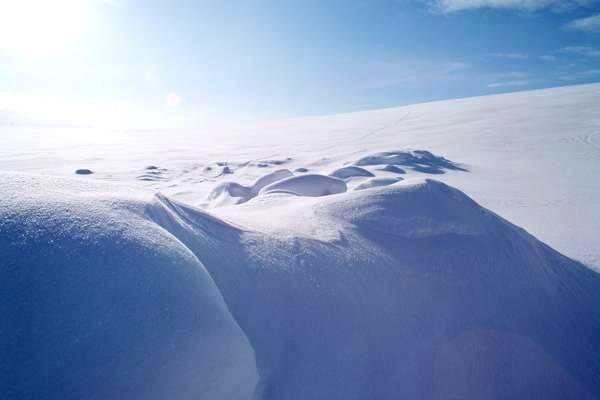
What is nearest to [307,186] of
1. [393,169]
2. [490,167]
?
[393,169]

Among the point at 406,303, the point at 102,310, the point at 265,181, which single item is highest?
the point at 102,310

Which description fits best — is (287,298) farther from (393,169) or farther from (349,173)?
(393,169)

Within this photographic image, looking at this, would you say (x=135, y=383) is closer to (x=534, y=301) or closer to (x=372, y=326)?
(x=372, y=326)

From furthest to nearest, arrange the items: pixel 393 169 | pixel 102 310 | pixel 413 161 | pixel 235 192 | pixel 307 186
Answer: pixel 413 161
pixel 393 169
pixel 235 192
pixel 307 186
pixel 102 310

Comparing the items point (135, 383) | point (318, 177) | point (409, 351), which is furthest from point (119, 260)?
point (318, 177)

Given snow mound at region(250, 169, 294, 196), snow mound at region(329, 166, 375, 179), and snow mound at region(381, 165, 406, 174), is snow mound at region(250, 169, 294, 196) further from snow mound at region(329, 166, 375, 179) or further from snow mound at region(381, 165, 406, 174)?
snow mound at region(381, 165, 406, 174)

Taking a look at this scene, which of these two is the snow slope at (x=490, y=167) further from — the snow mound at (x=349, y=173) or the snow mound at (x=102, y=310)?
the snow mound at (x=102, y=310)

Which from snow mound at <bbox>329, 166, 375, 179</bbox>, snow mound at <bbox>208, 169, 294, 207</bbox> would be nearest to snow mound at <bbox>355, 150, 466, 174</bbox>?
snow mound at <bbox>329, 166, 375, 179</bbox>
